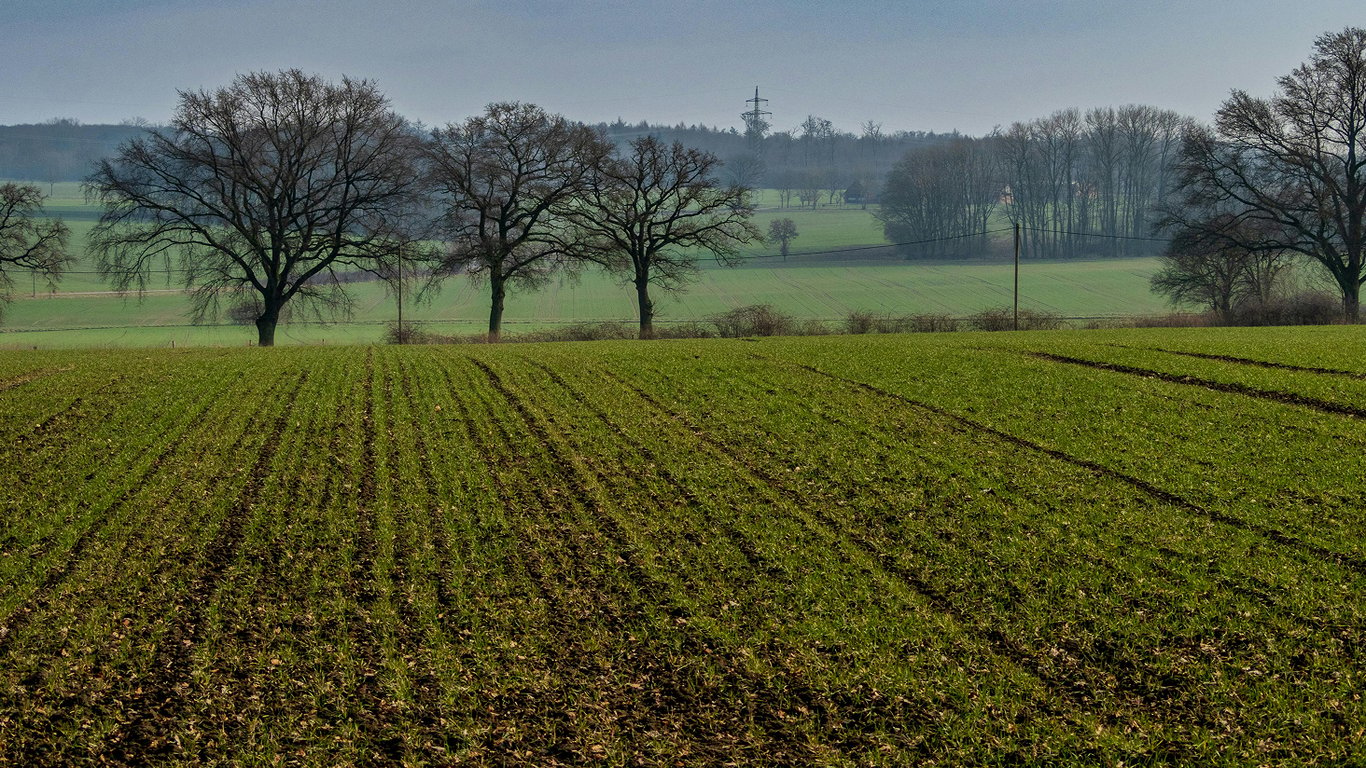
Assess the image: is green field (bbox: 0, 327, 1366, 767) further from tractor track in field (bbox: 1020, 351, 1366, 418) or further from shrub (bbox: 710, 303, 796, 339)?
shrub (bbox: 710, 303, 796, 339)

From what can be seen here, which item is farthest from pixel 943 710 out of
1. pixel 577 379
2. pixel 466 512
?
pixel 577 379

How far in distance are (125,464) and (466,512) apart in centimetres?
689

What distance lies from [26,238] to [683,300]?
55.0 metres

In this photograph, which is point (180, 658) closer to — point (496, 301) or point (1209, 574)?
point (1209, 574)

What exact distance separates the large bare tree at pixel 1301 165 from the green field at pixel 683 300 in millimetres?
24599

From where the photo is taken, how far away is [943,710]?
26.2 ft

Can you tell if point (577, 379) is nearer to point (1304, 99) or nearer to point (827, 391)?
point (827, 391)

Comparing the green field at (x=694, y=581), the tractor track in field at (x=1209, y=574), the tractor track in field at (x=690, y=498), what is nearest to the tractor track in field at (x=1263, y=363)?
the green field at (x=694, y=581)

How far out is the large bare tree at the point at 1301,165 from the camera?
5222 centimetres

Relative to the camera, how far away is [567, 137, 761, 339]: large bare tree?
53.8 metres

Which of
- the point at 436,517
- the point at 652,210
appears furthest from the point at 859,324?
the point at 436,517

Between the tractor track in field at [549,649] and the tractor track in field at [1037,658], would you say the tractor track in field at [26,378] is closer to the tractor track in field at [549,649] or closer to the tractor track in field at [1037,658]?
the tractor track in field at [549,649]

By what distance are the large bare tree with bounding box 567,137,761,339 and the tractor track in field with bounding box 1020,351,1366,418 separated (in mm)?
29193

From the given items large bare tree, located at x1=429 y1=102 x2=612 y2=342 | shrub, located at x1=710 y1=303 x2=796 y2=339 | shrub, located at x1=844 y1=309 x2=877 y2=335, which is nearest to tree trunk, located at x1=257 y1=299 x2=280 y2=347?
large bare tree, located at x1=429 y1=102 x2=612 y2=342
